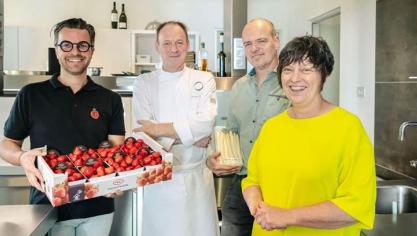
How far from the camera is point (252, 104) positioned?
5.00ft

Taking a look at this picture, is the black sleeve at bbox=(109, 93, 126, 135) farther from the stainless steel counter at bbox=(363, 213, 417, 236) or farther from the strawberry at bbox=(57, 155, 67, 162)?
the stainless steel counter at bbox=(363, 213, 417, 236)

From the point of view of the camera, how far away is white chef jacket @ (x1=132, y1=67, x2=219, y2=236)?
1.72 metres

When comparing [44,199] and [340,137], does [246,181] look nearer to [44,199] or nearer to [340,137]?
[340,137]

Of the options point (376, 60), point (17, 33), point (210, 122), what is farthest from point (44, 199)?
point (17, 33)

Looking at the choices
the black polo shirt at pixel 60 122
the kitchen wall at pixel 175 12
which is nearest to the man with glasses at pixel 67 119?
the black polo shirt at pixel 60 122

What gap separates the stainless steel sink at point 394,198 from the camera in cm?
188

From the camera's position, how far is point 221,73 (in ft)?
8.38

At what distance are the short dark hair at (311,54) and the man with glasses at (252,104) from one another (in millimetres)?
460

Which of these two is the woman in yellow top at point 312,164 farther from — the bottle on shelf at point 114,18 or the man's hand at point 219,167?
the bottle on shelf at point 114,18

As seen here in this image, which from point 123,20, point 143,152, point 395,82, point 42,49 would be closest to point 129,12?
point 123,20

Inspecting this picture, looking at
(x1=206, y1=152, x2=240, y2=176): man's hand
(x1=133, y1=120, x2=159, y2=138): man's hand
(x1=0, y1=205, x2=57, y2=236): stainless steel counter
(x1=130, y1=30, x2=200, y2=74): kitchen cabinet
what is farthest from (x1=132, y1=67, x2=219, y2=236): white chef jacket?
(x1=130, y1=30, x2=200, y2=74): kitchen cabinet

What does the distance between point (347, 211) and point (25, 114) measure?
105cm

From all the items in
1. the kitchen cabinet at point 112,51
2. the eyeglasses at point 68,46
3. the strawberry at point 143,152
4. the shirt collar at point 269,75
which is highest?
the kitchen cabinet at point 112,51

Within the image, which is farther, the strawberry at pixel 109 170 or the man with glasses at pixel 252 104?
the man with glasses at pixel 252 104
